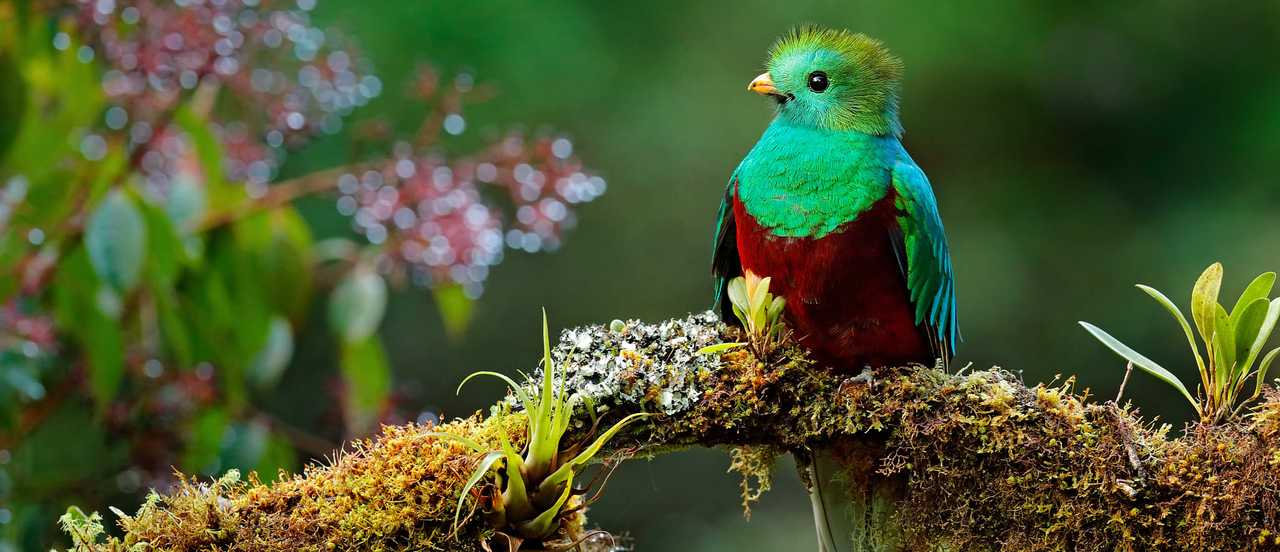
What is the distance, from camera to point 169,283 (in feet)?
8.18

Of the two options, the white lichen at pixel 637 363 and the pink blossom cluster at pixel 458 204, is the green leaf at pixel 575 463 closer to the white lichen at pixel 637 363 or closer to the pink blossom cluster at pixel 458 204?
the white lichen at pixel 637 363

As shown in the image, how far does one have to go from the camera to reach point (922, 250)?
7.05 ft

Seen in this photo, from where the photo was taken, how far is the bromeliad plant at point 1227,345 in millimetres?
1816

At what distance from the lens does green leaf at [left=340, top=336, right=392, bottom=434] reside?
285 cm

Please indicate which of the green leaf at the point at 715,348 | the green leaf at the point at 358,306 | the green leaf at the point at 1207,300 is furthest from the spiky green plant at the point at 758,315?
the green leaf at the point at 358,306

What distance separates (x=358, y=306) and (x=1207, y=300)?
5.70 ft

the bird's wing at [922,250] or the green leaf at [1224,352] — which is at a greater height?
the bird's wing at [922,250]

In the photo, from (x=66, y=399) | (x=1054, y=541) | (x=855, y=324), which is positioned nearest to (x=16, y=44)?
(x=66, y=399)

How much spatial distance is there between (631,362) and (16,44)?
1.56 m

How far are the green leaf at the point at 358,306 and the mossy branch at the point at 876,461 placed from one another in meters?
0.93

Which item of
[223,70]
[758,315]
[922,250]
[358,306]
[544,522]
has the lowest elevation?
[544,522]

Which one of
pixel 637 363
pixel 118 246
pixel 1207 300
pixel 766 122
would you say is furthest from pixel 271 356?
pixel 766 122

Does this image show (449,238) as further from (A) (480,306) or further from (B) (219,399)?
(A) (480,306)

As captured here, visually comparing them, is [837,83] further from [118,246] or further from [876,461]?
[118,246]
